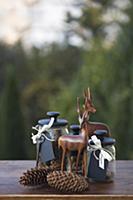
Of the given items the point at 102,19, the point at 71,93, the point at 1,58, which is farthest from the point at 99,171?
the point at 1,58

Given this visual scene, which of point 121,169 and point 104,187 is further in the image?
point 121,169

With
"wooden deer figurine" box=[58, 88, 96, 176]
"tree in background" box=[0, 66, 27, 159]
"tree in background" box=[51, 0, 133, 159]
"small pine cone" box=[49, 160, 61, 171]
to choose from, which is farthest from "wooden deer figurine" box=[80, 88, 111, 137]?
"tree in background" box=[0, 66, 27, 159]

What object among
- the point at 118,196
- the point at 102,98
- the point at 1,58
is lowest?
the point at 118,196

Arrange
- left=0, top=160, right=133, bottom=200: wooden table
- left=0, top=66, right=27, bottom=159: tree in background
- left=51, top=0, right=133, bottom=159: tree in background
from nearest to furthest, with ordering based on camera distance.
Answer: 1. left=0, top=160, right=133, bottom=200: wooden table
2. left=51, top=0, right=133, bottom=159: tree in background
3. left=0, top=66, right=27, bottom=159: tree in background

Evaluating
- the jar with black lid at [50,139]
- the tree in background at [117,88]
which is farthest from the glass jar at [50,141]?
the tree in background at [117,88]

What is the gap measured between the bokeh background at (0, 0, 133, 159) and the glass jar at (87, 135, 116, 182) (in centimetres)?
208

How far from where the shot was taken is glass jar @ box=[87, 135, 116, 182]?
49.6 inches

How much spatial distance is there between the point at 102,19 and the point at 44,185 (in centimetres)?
320

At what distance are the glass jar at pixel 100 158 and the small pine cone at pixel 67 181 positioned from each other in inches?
3.1

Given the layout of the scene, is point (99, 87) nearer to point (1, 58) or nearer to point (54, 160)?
point (1, 58)

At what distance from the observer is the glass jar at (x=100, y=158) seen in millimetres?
1261

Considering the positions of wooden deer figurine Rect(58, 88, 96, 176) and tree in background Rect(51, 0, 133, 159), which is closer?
wooden deer figurine Rect(58, 88, 96, 176)

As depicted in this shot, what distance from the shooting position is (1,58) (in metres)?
4.84

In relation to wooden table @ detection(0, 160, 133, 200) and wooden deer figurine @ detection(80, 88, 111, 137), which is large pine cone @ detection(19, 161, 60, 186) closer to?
wooden table @ detection(0, 160, 133, 200)
